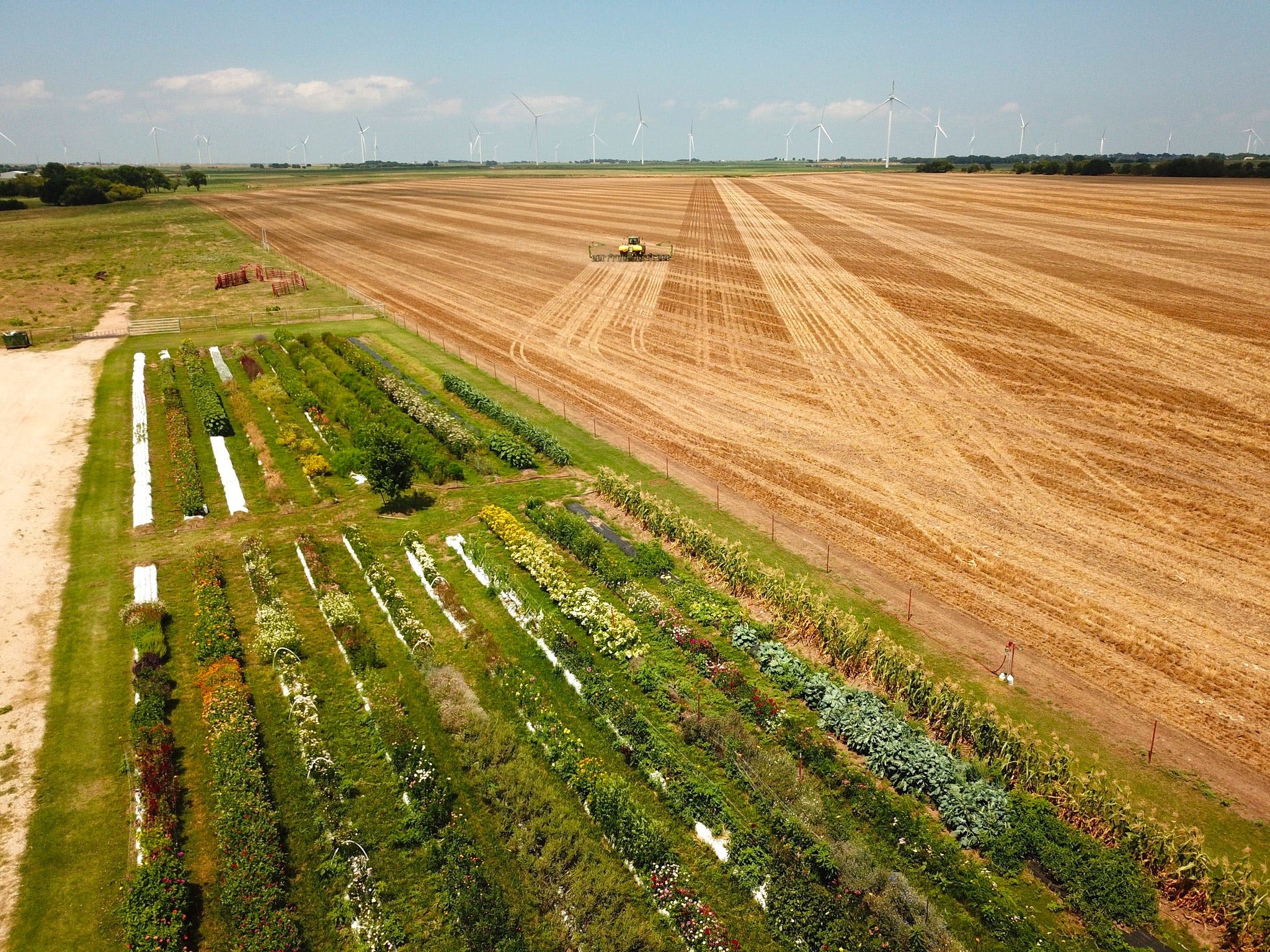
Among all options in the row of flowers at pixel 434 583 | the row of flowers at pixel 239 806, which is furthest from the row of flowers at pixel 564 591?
the row of flowers at pixel 239 806

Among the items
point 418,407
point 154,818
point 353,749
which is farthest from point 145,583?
point 418,407

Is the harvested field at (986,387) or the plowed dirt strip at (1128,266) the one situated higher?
the plowed dirt strip at (1128,266)

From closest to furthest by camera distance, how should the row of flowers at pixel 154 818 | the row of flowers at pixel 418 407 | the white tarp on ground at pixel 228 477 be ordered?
1. the row of flowers at pixel 154 818
2. the white tarp on ground at pixel 228 477
3. the row of flowers at pixel 418 407

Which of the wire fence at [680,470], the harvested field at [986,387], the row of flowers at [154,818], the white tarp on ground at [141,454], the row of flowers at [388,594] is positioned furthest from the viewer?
the white tarp on ground at [141,454]

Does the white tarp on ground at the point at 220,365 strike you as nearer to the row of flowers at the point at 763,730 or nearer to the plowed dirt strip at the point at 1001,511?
the row of flowers at the point at 763,730

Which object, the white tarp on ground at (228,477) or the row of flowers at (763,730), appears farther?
the white tarp on ground at (228,477)

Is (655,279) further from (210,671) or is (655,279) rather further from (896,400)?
(210,671)
